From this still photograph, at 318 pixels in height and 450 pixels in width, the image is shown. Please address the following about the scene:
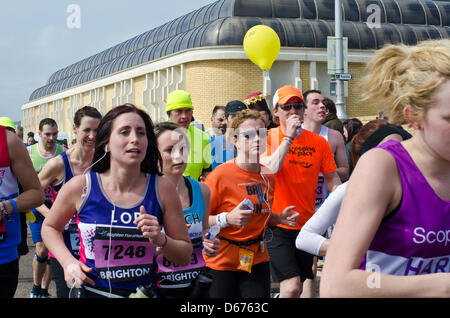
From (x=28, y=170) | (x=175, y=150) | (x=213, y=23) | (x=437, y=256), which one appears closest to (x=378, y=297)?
(x=437, y=256)

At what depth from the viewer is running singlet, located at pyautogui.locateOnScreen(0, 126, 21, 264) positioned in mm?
4379

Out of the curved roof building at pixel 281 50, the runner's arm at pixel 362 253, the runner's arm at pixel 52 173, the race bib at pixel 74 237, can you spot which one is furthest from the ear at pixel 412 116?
the curved roof building at pixel 281 50

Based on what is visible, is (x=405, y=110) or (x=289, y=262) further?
(x=289, y=262)

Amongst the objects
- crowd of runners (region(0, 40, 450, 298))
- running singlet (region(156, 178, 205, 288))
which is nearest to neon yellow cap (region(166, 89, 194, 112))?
crowd of runners (region(0, 40, 450, 298))

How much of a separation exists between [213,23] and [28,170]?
121 feet

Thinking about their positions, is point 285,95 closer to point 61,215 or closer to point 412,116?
point 61,215

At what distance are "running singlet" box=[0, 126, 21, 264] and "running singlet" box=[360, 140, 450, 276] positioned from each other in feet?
9.51

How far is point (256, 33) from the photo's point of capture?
44.0 feet

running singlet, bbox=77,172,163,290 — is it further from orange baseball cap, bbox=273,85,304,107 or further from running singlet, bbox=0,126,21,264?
orange baseball cap, bbox=273,85,304,107

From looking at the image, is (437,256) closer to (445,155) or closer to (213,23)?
(445,155)

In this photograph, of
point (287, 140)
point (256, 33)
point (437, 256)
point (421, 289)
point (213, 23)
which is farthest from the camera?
point (213, 23)

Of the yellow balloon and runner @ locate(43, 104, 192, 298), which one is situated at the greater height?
the yellow balloon

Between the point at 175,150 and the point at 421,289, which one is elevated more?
the point at 175,150

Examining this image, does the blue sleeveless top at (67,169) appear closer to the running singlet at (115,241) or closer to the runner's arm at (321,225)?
the running singlet at (115,241)
